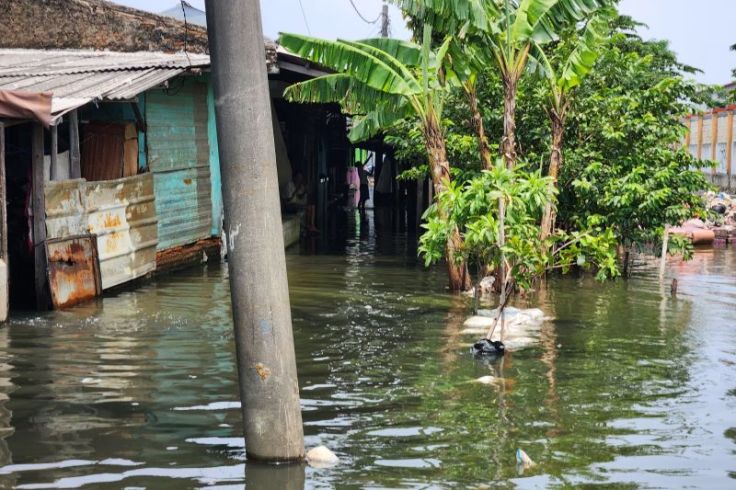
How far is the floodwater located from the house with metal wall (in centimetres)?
78

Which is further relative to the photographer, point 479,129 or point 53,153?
point 479,129

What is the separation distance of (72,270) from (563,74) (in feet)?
24.1

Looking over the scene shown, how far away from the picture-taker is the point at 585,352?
34.5 feet

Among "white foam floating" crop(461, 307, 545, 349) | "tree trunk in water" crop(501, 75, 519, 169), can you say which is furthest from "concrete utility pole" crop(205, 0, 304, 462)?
"tree trunk in water" crop(501, 75, 519, 169)

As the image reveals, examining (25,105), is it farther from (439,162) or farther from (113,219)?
(439,162)

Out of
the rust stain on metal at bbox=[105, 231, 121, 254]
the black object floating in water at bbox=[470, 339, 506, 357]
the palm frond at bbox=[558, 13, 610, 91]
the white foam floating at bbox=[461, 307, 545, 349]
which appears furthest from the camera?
the palm frond at bbox=[558, 13, 610, 91]

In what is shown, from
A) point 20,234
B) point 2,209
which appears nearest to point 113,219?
point 20,234

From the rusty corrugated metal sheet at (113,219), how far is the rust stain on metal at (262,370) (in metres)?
7.40

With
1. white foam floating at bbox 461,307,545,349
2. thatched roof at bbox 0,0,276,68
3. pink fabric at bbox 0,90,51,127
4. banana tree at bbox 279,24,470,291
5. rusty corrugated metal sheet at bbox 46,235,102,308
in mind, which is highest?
thatched roof at bbox 0,0,276,68

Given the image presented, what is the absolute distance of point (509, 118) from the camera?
567 inches

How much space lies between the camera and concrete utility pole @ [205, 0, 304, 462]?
5555 millimetres

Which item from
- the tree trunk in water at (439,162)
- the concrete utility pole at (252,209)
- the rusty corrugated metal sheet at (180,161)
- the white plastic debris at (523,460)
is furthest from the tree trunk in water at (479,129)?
the concrete utility pole at (252,209)

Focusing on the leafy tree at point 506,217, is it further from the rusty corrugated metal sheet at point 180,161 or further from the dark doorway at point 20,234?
the rusty corrugated metal sheet at point 180,161

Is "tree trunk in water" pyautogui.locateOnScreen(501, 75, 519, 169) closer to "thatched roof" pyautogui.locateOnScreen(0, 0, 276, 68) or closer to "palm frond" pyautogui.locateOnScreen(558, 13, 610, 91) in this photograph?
"palm frond" pyautogui.locateOnScreen(558, 13, 610, 91)
